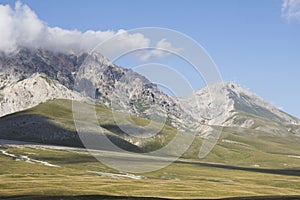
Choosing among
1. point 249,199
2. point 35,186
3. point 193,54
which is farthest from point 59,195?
point 193,54

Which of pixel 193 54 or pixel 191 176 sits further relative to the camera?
pixel 191 176

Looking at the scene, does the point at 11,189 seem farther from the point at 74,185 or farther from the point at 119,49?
the point at 119,49

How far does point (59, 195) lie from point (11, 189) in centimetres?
1332

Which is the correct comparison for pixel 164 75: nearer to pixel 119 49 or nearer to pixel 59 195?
pixel 119 49

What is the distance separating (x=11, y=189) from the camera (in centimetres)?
9562

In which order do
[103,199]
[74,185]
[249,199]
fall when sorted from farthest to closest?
1. [74,185]
2. [249,199]
3. [103,199]

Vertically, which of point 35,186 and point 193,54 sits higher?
point 193,54

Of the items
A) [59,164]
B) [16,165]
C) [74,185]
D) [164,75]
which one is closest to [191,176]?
[59,164]

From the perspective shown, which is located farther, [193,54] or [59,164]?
[59,164]

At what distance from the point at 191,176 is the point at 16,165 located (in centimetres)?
7006

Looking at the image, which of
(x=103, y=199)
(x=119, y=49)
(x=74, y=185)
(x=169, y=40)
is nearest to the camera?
(x=169, y=40)

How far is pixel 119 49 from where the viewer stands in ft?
201

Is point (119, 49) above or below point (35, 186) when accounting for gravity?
above

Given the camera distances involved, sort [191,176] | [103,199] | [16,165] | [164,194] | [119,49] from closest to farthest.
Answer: [119,49]
[103,199]
[164,194]
[16,165]
[191,176]
